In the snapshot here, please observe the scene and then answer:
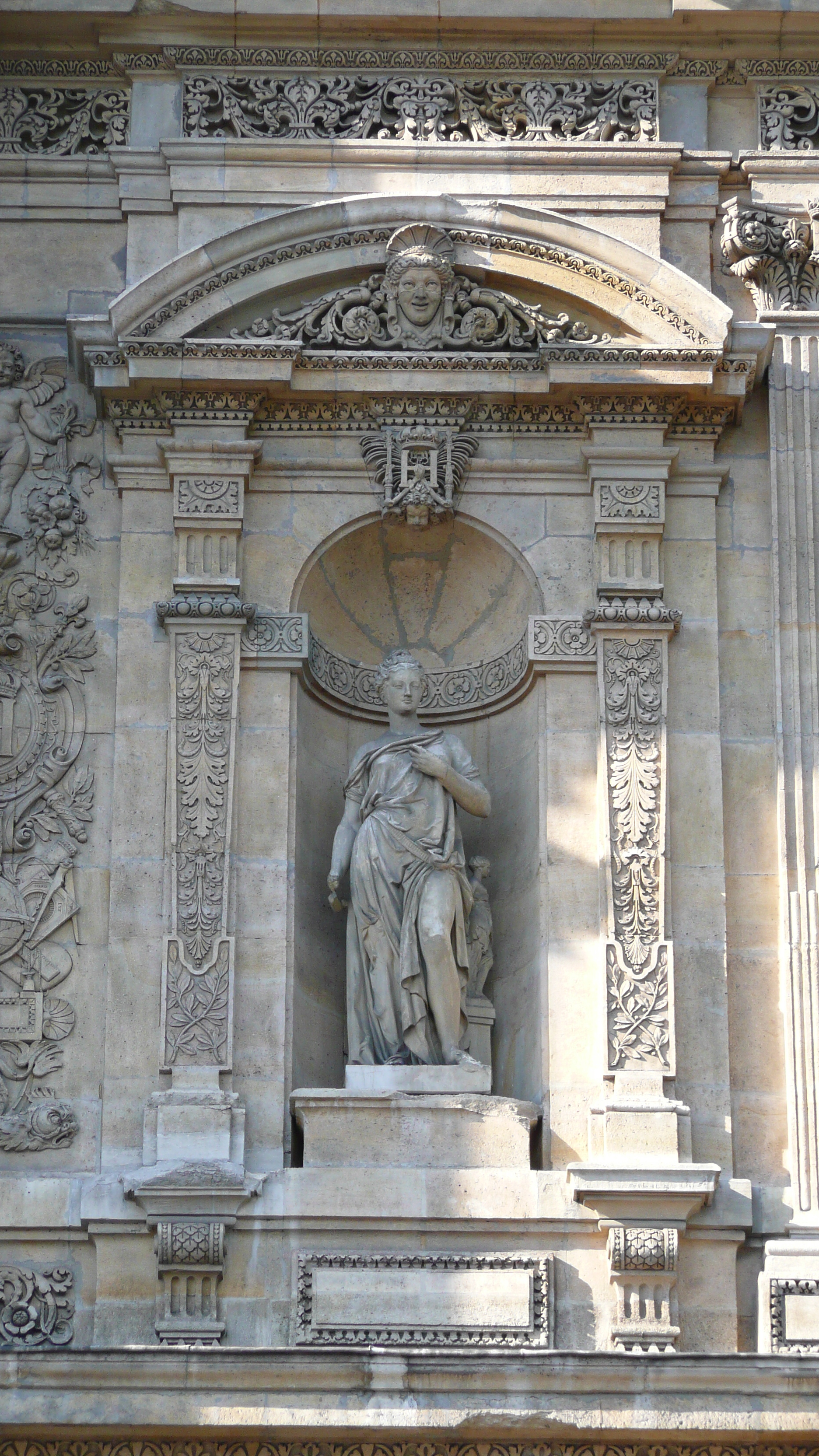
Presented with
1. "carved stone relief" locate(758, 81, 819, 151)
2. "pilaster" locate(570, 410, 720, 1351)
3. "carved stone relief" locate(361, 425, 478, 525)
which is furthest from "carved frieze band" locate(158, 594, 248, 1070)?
"carved stone relief" locate(758, 81, 819, 151)

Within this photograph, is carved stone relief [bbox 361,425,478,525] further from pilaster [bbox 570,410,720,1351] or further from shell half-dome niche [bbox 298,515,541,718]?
pilaster [bbox 570,410,720,1351]

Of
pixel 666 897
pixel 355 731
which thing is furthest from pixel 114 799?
pixel 666 897

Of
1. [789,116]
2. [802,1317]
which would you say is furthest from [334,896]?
[789,116]

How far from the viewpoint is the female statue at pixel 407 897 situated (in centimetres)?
1647

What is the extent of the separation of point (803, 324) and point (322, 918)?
4.34 metres

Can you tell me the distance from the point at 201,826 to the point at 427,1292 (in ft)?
9.07

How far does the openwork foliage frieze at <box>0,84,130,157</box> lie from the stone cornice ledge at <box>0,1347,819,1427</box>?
23.9ft

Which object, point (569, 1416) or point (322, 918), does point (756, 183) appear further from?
point (569, 1416)

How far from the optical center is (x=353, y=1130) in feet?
52.6

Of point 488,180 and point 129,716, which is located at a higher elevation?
point 488,180

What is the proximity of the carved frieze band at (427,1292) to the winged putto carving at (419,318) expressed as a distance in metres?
5.13

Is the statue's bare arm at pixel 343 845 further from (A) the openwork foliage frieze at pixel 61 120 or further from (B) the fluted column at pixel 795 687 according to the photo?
(A) the openwork foliage frieze at pixel 61 120

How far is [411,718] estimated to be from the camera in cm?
1731

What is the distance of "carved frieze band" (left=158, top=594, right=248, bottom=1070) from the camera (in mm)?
16203
